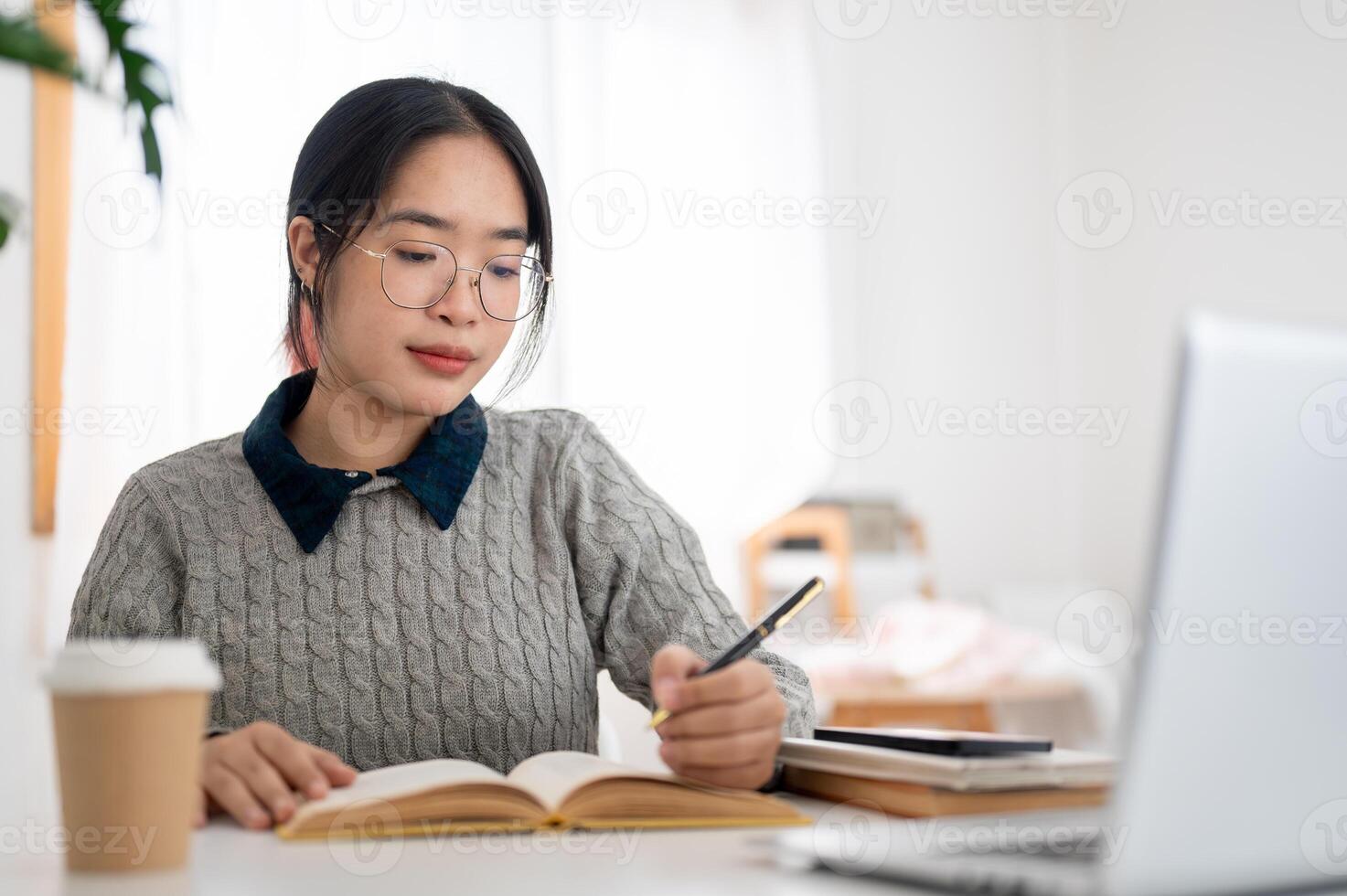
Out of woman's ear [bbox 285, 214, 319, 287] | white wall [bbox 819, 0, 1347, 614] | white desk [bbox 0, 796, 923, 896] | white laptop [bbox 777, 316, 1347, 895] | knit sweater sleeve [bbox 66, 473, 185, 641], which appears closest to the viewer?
white laptop [bbox 777, 316, 1347, 895]

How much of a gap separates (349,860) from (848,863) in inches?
10.7

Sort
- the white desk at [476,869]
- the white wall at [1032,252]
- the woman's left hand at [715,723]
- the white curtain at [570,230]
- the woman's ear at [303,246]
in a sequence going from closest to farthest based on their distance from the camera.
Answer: the white desk at [476,869] < the woman's left hand at [715,723] < the woman's ear at [303,246] < the white curtain at [570,230] < the white wall at [1032,252]

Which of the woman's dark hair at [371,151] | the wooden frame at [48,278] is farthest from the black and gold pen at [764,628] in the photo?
the wooden frame at [48,278]

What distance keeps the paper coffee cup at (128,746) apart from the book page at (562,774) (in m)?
0.22

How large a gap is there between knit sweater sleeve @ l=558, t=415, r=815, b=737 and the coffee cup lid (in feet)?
2.20

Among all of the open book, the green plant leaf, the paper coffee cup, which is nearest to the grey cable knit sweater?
the open book

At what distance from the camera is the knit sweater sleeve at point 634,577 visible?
4.21ft

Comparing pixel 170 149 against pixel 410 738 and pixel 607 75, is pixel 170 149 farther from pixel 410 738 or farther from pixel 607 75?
pixel 410 738

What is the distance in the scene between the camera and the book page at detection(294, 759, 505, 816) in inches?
29.7

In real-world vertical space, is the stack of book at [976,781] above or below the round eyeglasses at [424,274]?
below

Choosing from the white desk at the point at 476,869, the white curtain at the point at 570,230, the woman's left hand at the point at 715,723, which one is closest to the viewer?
the white desk at the point at 476,869

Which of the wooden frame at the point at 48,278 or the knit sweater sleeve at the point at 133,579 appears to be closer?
the knit sweater sleeve at the point at 133,579

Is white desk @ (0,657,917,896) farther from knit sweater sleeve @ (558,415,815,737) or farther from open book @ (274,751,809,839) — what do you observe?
knit sweater sleeve @ (558,415,815,737)

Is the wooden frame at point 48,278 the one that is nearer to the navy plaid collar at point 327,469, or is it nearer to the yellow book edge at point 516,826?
the navy plaid collar at point 327,469
